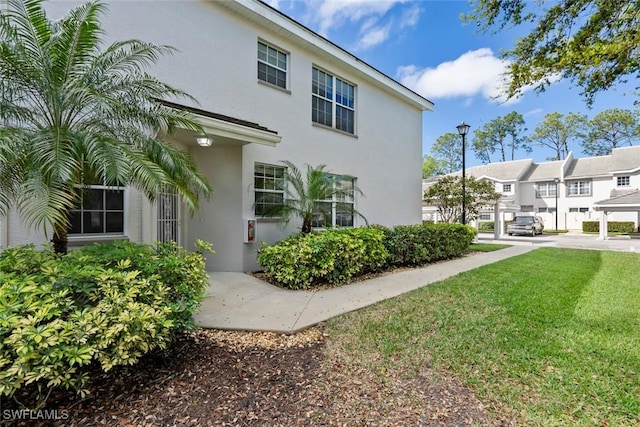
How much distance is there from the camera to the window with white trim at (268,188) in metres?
8.86

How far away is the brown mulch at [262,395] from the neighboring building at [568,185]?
28600mm

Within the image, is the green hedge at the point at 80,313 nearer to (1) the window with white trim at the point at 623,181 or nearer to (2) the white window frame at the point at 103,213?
(2) the white window frame at the point at 103,213

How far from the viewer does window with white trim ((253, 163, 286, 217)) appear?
29.1 ft

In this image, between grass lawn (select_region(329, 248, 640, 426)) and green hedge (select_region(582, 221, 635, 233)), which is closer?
grass lawn (select_region(329, 248, 640, 426))

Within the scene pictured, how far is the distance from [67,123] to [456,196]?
16188 millimetres

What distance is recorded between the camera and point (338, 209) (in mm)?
11023

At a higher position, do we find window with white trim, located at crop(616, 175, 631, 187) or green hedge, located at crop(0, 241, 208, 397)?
window with white trim, located at crop(616, 175, 631, 187)

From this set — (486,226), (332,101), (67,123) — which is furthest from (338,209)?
(486,226)

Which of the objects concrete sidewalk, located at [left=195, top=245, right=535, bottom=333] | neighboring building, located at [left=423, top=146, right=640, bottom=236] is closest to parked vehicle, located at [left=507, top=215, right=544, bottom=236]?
neighboring building, located at [left=423, top=146, right=640, bottom=236]

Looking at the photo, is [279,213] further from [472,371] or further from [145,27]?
[472,371]

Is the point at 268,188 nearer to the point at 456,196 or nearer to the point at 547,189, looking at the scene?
the point at 456,196

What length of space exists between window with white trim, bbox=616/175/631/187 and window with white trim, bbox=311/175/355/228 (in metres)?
35.1

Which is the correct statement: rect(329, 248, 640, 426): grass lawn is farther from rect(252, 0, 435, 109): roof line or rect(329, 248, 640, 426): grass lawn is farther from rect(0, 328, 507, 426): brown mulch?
rect(252, 0, 435, 109): roof line

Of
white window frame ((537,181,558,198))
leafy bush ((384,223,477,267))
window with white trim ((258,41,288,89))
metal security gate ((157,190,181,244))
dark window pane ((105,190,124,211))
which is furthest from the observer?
white window frame ((537,181,558,198))
